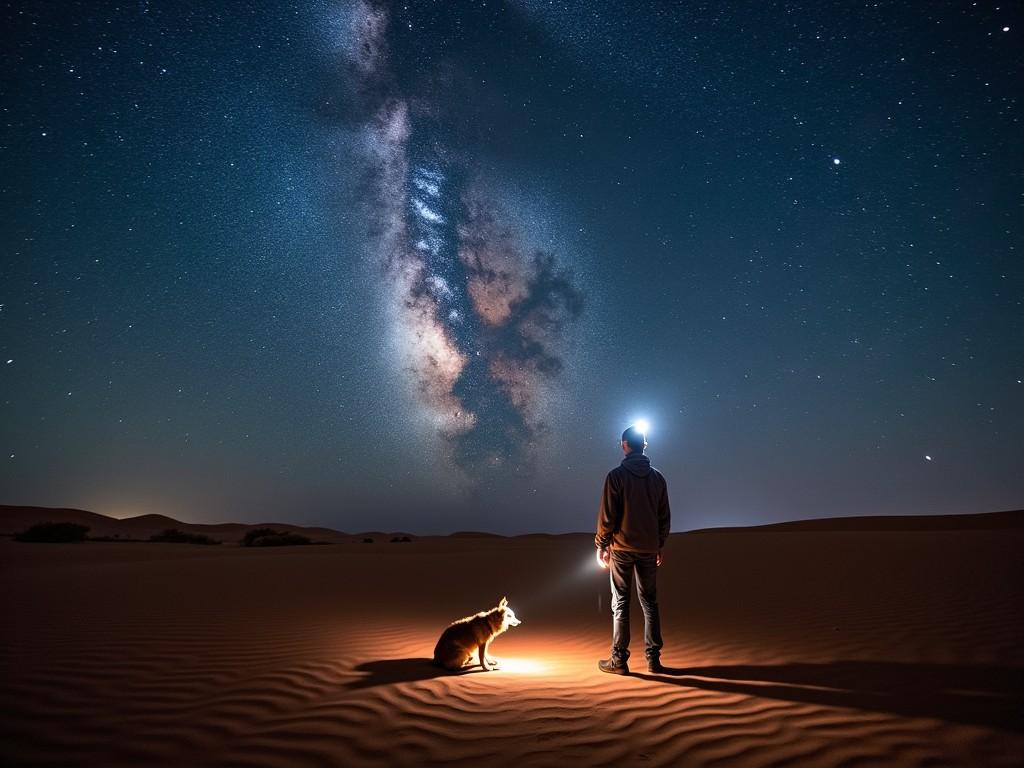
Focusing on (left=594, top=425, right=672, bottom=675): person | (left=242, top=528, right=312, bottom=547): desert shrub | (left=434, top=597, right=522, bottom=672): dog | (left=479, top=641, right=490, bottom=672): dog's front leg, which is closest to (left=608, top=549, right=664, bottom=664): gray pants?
(left=594, top=425, right=672, bottom=675): person

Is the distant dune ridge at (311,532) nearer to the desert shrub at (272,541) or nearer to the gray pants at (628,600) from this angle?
the desert shrub at (272,541)

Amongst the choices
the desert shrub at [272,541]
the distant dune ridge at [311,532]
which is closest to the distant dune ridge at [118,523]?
the distant dune ridge at [311,532]

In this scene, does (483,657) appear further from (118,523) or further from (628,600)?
(118,523)

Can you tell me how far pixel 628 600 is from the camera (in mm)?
5527

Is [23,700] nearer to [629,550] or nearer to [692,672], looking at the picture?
[629,550]

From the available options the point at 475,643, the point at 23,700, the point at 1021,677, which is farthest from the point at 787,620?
the point at 23,700

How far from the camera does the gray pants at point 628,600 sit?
549 cm

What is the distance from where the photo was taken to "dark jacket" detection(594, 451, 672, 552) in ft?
18.5

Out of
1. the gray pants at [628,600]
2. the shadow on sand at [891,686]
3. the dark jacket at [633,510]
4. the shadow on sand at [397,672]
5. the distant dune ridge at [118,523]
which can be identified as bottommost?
the distant dune ridge at [118,523]

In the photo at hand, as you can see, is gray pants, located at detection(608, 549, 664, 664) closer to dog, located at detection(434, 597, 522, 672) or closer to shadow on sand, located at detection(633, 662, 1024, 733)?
shadow on sand, located at detection(633, 662, 1024, 733)

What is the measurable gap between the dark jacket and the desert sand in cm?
135

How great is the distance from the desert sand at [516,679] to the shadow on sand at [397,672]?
0.03 metres

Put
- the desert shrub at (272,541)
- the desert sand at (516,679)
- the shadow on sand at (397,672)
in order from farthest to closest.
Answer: the desert shrub at (272,541)
the shadow on sand at (397,672)
the desert sand at (516,679)

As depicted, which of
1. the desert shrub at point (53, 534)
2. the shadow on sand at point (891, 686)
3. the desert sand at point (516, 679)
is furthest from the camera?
the desert shrub at point (53, 534)
